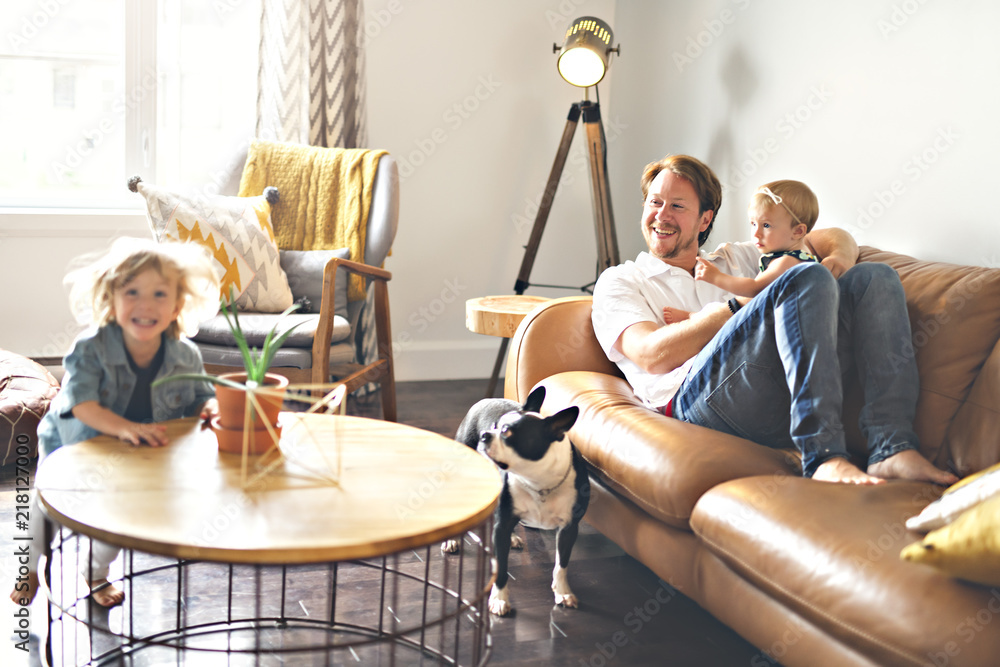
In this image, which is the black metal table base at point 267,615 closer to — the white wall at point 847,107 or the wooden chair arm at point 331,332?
the wooden chair arm at point 331,332

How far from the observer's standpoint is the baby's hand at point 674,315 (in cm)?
200

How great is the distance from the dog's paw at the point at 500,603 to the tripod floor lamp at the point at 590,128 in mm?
1525

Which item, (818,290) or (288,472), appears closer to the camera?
(288,472)

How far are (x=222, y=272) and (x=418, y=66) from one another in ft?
4.61

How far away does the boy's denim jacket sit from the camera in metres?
1.40

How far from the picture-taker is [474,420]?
1918 millimetres

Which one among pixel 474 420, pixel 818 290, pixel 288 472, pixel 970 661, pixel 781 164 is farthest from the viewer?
pixel 781 164

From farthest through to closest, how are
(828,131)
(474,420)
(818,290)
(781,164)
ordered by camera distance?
1. (781,164)
2. (828,131)
3. (474,420)
4. (818,290)

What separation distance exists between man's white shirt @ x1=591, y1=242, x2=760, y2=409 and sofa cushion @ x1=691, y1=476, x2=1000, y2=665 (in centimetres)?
56

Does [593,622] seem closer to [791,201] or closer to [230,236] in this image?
[791,201]

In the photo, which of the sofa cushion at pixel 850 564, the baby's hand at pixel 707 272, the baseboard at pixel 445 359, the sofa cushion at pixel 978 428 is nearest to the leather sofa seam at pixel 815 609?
the sofa cushion at pixel 850 564

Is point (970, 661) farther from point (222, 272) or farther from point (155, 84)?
point (155, 84)

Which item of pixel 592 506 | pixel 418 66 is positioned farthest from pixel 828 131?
pixel 418 66

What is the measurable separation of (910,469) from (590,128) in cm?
198
